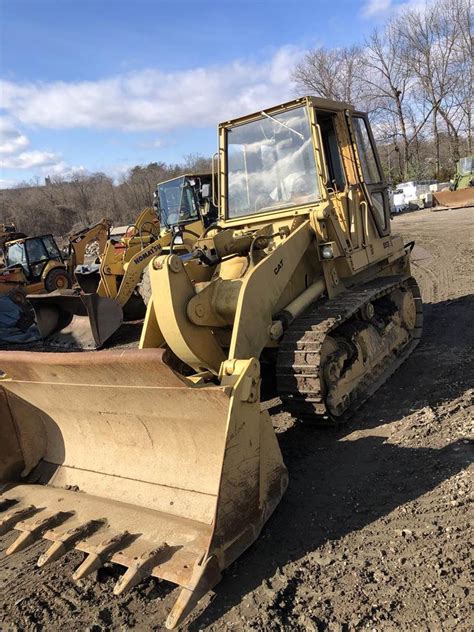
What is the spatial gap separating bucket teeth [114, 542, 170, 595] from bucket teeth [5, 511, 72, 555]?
77 cm

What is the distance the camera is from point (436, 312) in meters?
8.34

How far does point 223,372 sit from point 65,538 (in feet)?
4.41

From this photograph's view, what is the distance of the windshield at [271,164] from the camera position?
544cm

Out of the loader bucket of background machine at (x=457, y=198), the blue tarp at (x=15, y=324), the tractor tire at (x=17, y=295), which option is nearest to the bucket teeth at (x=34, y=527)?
the blue tarp at (x=15, y=324)

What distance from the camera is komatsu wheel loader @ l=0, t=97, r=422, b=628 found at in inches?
120

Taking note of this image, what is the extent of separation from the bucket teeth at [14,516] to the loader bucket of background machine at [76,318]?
599 cm

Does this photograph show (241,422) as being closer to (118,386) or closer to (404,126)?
(118,386)

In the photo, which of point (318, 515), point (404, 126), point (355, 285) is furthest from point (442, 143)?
point (318, 515)

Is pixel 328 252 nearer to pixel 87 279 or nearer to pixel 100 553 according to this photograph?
pixel 100 553

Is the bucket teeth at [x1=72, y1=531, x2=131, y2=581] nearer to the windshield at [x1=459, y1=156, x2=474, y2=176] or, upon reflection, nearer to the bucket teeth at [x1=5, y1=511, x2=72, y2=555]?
the bucket teeth at [x1=5, y1=511, x2=72, y2=555]

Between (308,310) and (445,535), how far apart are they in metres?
2.40

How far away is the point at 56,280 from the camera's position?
15586mm

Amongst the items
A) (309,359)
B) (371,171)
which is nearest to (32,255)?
(371,171)

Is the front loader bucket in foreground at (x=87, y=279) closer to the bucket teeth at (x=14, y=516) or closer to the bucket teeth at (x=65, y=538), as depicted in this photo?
the bucket teeth at (x=14, y=516)
